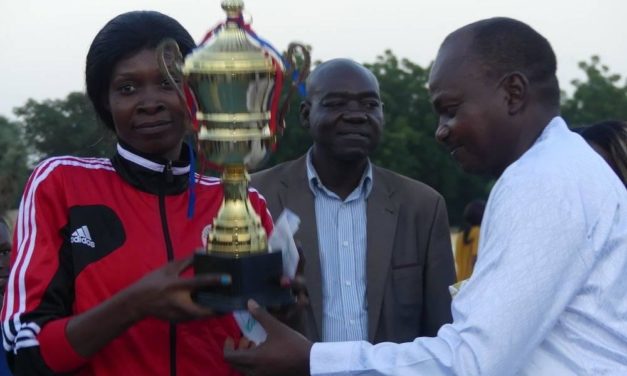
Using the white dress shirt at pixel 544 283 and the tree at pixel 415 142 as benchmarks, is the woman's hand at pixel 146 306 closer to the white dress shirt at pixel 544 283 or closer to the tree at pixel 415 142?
the white dress shirt at pixel 544 283

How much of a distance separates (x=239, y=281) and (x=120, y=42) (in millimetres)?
790

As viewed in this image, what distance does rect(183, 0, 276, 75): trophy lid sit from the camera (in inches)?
123

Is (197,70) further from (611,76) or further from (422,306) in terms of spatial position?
(611,76)

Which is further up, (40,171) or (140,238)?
(40,171)

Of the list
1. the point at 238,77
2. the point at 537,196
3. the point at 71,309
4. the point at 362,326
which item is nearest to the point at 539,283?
the point at 537,196

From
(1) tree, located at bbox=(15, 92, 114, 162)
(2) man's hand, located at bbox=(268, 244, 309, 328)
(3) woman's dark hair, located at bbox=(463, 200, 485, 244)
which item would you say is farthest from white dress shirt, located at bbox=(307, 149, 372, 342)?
(3) woman's dark hair, located at bbox=(463, 200, 485, 244)

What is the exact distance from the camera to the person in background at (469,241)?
11.5m

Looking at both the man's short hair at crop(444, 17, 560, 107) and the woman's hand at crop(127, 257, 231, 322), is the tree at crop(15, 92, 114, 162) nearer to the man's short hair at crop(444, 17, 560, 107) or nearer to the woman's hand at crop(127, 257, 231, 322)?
the woman's hand at crop(127, 257, 231, 322)

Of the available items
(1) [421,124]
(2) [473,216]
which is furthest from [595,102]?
(2) [473,216]

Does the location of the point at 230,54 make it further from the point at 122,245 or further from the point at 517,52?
the point at 517,52

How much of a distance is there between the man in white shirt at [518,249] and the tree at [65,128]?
115 cm

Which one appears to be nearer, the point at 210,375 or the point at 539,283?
the point at 539,283

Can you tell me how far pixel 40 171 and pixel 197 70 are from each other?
54cm

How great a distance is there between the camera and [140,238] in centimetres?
325
